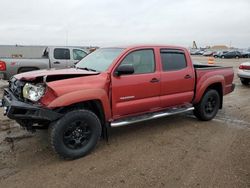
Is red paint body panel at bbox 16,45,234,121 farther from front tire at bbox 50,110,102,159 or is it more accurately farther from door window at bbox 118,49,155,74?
front tire at bbox 50,110,102,159

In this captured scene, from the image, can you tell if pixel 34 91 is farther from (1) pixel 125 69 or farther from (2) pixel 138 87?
(2) pixel 138 87

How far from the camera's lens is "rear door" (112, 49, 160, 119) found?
4.96 meters

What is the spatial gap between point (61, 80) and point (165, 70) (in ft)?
7.46

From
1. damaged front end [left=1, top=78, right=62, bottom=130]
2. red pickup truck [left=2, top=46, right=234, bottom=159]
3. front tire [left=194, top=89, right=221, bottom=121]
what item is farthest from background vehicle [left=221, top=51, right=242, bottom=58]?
damaged front end [left=1, top=78, right=62, bottom=130]

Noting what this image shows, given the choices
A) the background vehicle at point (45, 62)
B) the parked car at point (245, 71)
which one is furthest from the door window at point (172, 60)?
the parked car at point (245, 71)

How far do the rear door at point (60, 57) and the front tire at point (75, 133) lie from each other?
23.6 ft

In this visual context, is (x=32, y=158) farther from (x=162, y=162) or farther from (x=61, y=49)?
(x=61, y=49)

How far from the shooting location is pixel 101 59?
18.1 feet

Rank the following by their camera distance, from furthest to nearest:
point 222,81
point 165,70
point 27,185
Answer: point 222,81 < point 165,70 < point 27,185

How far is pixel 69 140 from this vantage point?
4.51 metres

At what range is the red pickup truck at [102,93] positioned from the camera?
4273 millimetres

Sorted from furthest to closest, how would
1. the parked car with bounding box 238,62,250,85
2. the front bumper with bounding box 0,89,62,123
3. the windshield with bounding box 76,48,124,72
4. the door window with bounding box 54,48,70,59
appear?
the parked car with bounding box 238,62,250,85 < the door window with bounding box 54,48,70,59 < the windshield with bounding box 76,48,124,72 < the front bumper with bounding box 0,89,62,123

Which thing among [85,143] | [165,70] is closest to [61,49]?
[165,70]

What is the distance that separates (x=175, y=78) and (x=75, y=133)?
2461mm
